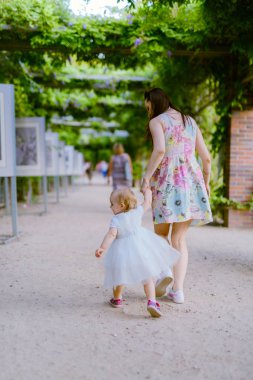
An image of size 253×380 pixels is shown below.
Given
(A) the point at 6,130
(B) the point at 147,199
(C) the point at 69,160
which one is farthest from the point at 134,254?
(C) the point at 69,160

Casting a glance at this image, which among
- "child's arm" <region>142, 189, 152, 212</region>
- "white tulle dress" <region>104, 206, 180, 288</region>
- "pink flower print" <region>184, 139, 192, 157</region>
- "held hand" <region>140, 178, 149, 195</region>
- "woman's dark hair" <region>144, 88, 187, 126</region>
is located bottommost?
"white tulle dress" <region>104, 206, 180, 288</region>

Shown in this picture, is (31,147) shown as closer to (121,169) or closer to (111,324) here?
(121,169)

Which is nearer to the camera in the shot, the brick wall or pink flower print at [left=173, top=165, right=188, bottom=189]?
pink flower print at [left=173, top=165, right=188, bottom=189]

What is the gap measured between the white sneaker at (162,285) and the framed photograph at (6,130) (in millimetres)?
3164

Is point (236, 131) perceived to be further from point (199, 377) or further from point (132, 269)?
point (199, 377)

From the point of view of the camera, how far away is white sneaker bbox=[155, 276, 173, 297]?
3.63 metres

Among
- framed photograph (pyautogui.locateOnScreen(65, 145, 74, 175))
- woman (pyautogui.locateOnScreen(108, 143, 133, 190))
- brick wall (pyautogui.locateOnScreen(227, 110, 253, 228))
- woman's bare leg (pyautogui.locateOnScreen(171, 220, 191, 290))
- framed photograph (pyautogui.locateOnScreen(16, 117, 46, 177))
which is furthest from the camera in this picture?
framed photograph (pyautogui.locateOnScreen(65, 145, 74, 175))

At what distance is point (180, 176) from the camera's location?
358 cm

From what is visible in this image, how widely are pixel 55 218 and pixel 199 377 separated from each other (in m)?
7.06

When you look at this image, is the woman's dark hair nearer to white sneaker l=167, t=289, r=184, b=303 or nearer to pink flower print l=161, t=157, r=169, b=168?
pink flower print l=161, t=157, r=169, b=168

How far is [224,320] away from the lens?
321 cm

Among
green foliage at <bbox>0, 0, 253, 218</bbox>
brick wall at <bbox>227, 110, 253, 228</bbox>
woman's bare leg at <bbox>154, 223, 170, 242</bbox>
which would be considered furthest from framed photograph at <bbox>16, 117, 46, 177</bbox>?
woman's bare leg at <bbox>154, 223, 170, 242</bbox>

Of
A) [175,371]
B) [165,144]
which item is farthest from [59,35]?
[175,371]

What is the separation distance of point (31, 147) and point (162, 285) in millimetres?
6232
